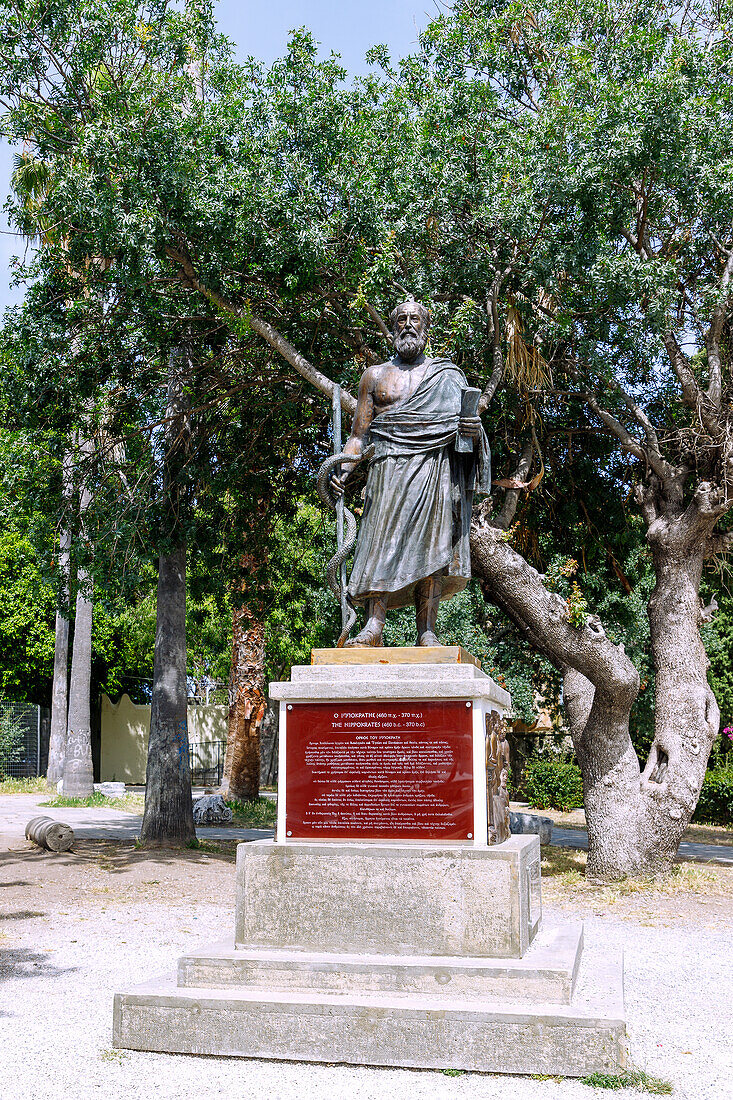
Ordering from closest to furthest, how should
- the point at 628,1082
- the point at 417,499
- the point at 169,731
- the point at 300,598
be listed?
the point at 628,1082
the point at 417,499
the point at 169,731
the point at 300,598

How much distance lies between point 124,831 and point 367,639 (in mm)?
11312

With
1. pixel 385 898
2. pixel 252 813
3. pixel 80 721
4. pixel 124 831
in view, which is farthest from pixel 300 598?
pixel 385 898

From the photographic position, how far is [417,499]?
5.88 metres

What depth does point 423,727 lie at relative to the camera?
5238mm

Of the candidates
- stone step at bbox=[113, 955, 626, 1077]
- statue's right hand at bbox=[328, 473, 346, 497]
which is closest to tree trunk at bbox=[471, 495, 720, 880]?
statue's right hand at bbox=[328, 473, 346, 497]

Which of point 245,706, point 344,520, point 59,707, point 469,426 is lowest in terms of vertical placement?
point 59,707

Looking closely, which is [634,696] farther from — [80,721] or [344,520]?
[80,721]

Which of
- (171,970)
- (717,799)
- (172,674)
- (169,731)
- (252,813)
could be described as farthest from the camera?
(717,799)

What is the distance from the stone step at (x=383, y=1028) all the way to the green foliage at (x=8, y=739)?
22.8m

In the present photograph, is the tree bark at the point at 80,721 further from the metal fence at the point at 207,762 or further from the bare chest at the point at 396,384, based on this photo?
the bare chest at the point at 396,384

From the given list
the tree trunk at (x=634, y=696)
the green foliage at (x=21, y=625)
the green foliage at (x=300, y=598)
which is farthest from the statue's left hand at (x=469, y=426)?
the green foliage at (x=21, y=625)

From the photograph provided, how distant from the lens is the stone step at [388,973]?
466 cm

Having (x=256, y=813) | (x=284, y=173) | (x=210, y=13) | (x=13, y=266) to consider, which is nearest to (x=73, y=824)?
(x=256, y=813)

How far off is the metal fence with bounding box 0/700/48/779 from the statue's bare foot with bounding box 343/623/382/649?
22858mm
